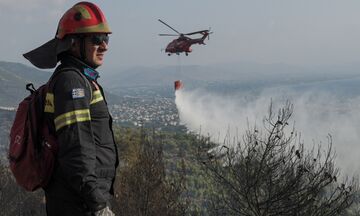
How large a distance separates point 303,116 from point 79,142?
12364 centimetres

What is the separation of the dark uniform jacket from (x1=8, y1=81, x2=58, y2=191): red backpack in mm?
68

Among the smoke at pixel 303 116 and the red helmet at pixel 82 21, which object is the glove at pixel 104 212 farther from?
the smoke at pixel 303 116

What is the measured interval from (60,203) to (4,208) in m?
29.7

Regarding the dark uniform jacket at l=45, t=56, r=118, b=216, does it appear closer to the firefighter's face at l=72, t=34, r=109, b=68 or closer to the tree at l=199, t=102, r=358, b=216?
the firefighter's face at l=72, t=34, r=109, b=68

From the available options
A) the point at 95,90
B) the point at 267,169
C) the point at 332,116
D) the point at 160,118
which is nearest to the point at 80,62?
the point at 95,90

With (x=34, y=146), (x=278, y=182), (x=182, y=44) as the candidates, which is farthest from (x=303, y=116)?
(x=34, y=146)

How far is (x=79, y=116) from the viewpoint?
2877mm

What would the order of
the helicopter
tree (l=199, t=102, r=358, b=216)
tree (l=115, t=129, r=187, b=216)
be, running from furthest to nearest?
the helicopter
tree (l=115, t=129, r=187, b=216)
tree (l=199, t=102, r=358, b=216)

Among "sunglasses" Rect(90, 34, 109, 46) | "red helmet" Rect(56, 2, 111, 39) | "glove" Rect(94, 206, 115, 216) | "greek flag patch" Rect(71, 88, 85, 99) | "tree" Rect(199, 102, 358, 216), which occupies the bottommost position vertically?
"tree" Rect(199, 102, 358, 216)

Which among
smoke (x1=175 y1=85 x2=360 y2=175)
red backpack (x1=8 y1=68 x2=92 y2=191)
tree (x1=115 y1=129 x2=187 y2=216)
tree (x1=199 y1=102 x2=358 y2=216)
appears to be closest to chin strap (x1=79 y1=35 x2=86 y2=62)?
red backpack (x1=8 y1=68 x2=92 y2=191)

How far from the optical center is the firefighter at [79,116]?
283cm

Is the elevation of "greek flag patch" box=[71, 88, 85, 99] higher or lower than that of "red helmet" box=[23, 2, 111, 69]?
lower

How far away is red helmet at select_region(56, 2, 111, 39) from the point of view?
10.2 feet

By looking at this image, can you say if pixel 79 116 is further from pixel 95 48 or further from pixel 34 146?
pixel 95 48
